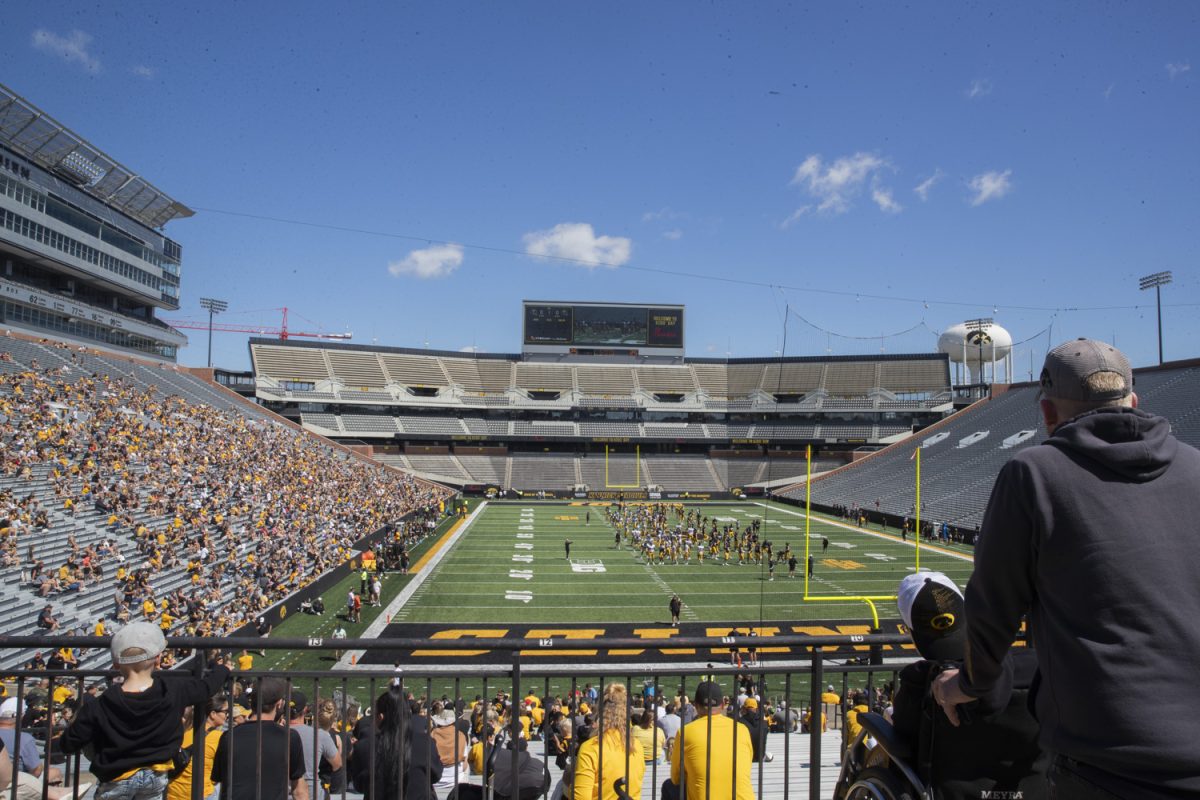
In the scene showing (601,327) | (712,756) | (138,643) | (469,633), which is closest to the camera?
(138,643)

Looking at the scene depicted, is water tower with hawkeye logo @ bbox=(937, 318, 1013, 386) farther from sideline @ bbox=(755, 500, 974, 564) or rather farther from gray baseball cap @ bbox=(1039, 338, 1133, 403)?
gray baseball cap @ bbox=(1039, 338, 1133, 403)

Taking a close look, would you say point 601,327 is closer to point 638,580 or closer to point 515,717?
point 638,580

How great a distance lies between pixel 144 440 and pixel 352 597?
12853mm

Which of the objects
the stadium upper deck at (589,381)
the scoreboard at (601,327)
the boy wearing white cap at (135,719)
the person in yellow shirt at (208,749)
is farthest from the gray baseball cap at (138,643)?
the scoreboard at (601,327)

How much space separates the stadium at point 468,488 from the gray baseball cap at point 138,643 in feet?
0.67

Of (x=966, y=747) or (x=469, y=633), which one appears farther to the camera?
(x=469, y=633)

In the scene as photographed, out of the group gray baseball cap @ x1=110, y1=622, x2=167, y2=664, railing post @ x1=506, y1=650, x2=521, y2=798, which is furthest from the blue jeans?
railing post @ x1=506, y1=650, x2=521, y2=798

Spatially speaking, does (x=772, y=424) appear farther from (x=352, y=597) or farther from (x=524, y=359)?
(x=352, y=597)

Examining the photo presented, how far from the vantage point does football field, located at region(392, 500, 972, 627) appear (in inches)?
828

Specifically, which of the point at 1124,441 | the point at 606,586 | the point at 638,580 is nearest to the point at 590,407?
the point at 638,580

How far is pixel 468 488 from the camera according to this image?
57531 mm

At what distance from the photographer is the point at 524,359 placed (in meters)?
74.9

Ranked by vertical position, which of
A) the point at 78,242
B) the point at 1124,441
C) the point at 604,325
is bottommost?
the point at 1124,441

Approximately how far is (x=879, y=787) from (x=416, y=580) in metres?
24.6
